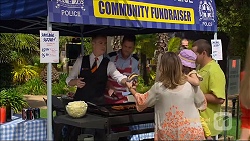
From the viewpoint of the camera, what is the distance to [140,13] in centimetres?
531

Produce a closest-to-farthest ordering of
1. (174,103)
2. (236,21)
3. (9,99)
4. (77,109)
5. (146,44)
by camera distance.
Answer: (174,103) → (77,109) → (9,99) → (236,21) → (146,44)

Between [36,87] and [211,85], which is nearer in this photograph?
[211,85]

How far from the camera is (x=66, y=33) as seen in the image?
25.8 feet

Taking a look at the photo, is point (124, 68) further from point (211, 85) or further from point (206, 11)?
point (211, 85)

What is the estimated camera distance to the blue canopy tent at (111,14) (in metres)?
4.28

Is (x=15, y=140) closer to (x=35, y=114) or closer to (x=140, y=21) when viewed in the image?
(x=35, y=114)

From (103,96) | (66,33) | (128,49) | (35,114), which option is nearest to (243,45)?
(66,33)

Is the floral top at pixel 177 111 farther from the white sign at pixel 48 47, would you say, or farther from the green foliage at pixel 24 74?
the green foliage at pixel 24 74

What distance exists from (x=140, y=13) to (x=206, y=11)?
4.92 ft

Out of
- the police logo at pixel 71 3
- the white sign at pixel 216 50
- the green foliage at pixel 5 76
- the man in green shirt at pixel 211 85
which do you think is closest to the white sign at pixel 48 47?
the police logo at pixel 71 3

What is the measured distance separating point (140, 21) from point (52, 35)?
149cm

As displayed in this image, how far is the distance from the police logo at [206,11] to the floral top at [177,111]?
277cm

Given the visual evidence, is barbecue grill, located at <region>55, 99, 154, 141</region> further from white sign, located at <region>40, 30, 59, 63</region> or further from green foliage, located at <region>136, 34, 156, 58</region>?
green foliage, located at <region>136, 34, 156, 58</region>

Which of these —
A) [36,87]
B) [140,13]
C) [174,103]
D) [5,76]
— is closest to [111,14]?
[140,13]
